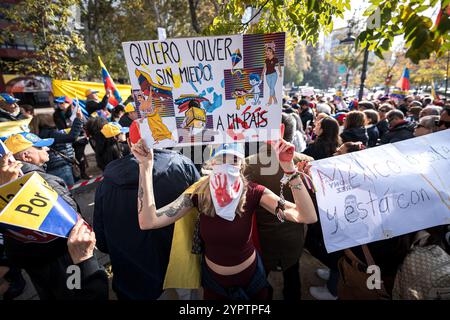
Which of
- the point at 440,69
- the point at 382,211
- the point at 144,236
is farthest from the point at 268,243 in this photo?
the point at 440,69

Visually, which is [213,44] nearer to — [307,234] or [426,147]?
[426,147]

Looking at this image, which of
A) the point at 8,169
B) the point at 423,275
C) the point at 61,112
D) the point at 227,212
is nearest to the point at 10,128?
the point at 8,169

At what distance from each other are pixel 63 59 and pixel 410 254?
12.2 meters

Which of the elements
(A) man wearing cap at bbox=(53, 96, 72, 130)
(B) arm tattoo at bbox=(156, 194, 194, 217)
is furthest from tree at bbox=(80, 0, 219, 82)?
(B) arm tattoo at bbox=(156, 194, 194, 217)

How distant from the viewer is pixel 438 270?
5.15 ft

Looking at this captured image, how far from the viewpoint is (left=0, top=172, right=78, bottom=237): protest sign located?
122 cm

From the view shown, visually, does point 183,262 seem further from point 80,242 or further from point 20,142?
point 20,142

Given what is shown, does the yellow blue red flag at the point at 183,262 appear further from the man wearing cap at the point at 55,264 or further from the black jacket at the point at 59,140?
the black jacket at the point at 59,140

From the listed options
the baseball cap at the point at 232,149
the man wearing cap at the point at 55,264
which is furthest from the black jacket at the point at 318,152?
the man wearing cap at the point at 55,264

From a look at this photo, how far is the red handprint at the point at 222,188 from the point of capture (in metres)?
1.86

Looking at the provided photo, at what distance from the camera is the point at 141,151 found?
1792 millimetres

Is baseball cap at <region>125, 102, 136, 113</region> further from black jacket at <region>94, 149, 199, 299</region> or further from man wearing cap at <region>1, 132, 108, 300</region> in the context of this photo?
man wearing cap at <region>1, 132, 108, 300</region>

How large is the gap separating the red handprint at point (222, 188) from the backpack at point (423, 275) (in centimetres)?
129

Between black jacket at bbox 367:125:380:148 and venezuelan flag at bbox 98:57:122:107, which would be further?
venezuelan flag at bbox 98:57:122:107
